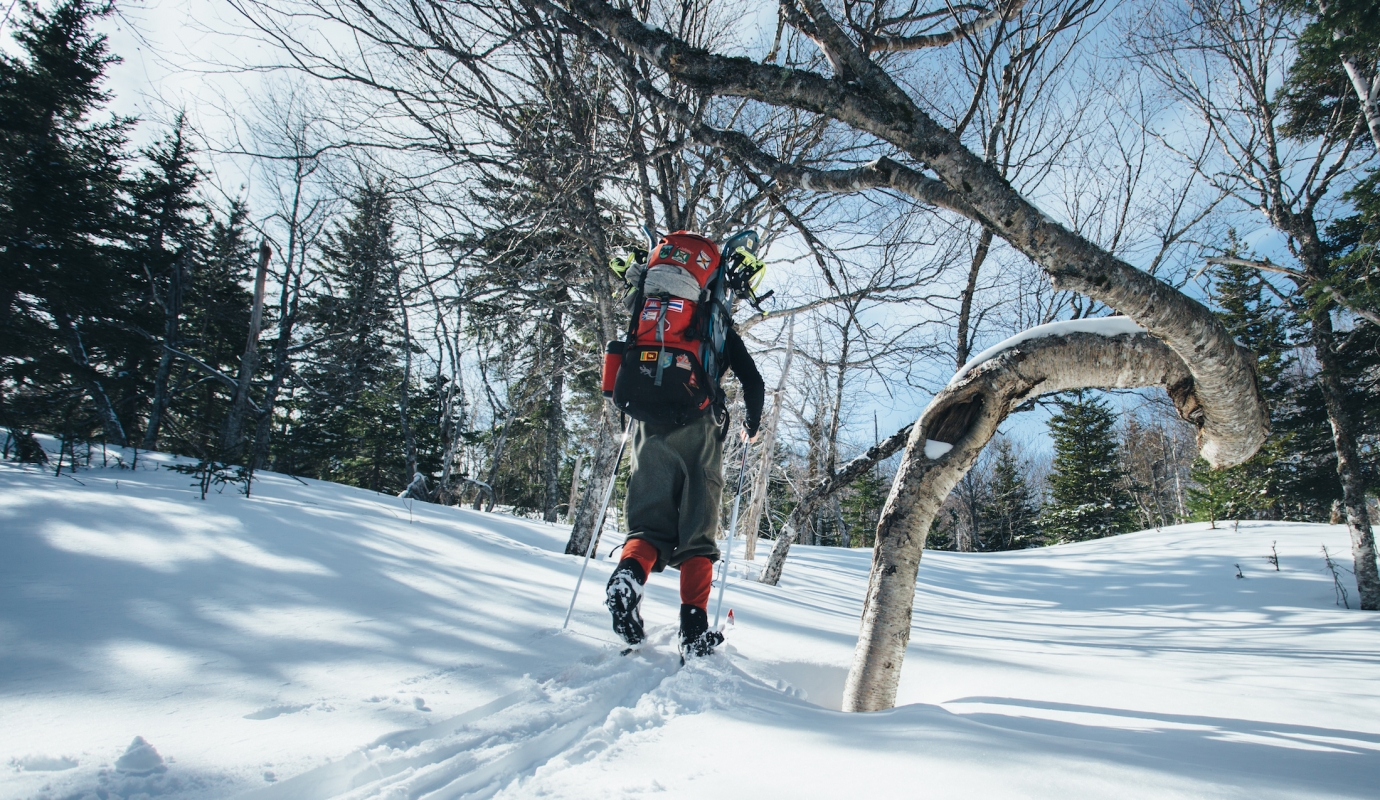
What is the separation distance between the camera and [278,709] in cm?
127

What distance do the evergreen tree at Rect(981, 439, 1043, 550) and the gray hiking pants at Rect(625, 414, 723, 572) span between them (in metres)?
32.0

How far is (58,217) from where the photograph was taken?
11.7 meters

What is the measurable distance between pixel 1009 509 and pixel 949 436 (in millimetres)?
34613

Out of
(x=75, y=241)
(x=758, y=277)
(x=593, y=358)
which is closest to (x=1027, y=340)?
(x=758, y=277)

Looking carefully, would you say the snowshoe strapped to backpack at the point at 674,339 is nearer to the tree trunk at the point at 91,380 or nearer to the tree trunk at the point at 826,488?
the tree trunk at the point at 826,488

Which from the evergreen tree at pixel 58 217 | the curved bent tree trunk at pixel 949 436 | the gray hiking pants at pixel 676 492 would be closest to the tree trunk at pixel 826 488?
the curved bent tree trunk at pixel 949 436

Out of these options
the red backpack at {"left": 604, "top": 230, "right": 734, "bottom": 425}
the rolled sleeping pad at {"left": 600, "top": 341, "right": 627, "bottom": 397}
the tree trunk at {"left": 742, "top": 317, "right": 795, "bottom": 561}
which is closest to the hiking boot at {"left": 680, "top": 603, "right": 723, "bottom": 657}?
the red backpack at {"left": 604, "top": 230, "right": 734, "bottom": 425}

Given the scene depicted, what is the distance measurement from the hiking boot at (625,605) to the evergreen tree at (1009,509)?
32435mm

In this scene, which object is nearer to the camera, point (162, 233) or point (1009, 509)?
point (162, 233)

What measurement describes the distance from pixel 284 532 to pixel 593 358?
5.10m

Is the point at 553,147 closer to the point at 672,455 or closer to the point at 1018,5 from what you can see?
the point at 672,455

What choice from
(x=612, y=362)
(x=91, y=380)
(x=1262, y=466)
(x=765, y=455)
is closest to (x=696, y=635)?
(x=612, y=362)

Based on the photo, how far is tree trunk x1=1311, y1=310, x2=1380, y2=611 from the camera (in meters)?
7.49

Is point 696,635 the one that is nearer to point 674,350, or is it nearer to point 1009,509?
point 674,350
